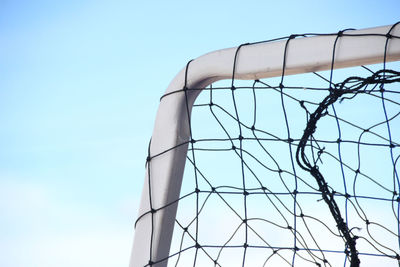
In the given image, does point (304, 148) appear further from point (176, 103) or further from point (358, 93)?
point (176, 103)

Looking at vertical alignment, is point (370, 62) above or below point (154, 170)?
above

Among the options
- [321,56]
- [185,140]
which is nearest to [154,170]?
[185,140]

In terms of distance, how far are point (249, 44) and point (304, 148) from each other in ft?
0.83

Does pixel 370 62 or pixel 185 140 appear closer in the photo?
pixel 370 62

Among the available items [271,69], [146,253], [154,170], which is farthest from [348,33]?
[146,253]

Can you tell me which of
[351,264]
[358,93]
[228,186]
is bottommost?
[351,264]

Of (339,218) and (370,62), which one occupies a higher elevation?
(370,62)

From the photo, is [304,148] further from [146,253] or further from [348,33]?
[146,253]

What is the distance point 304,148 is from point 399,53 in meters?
0.26

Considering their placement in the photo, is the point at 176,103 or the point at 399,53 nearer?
the point at 399,53

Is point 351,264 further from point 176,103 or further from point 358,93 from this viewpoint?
point 176,103

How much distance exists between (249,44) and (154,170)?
343mm

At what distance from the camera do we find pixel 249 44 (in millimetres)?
1370

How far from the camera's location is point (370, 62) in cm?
127
